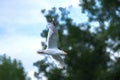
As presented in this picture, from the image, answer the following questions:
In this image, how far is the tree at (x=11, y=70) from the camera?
5766cm

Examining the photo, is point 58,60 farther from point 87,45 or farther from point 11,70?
point 11,70

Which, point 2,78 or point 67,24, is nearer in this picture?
point 67,24

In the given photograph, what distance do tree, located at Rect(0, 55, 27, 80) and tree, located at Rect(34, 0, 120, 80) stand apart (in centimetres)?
1416

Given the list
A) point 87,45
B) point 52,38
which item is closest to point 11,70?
point 87,45

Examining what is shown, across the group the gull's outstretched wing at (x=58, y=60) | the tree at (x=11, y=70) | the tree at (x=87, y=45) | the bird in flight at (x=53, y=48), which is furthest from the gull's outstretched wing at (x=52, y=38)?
the tree at (x=11, y=70)

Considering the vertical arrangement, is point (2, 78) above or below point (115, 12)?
above

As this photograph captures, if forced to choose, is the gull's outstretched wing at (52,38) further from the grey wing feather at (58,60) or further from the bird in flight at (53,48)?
the grey wing feather at (58,60)

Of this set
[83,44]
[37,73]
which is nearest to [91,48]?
[83,44]

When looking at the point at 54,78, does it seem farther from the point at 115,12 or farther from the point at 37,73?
the point at 115,12

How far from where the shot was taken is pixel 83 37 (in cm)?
4188

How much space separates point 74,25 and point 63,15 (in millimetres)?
1026

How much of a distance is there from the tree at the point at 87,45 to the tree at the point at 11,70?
14158 mm

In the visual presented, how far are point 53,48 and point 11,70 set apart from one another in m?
48.2

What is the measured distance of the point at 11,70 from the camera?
5938 centimetres
